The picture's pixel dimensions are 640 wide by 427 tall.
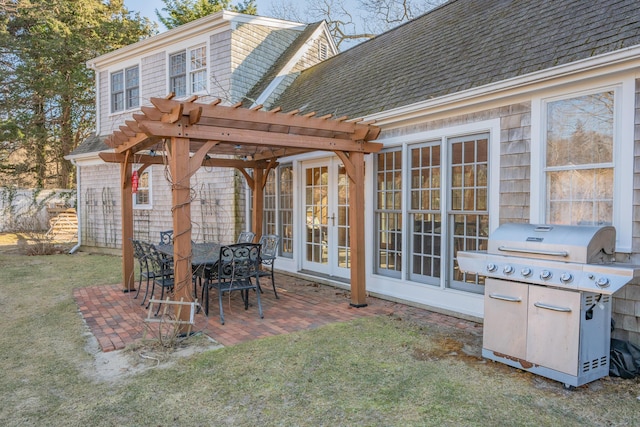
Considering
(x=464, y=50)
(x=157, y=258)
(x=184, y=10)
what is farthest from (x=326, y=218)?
(x=184, y=10)

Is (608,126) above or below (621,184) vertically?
above

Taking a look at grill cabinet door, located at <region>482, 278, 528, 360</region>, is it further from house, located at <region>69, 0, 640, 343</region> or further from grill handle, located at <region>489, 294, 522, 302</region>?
house, located at <region>69, 0, 640, 343</region>

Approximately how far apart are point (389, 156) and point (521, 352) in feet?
11.5

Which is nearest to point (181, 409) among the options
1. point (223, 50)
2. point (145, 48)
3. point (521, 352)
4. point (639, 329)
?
point (521, 352)

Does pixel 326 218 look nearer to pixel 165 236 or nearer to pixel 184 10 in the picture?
pixel 165 236

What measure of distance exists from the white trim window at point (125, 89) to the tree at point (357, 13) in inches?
421

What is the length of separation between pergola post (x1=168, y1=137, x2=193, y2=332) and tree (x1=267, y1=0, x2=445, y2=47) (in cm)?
1655

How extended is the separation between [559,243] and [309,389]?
240cm

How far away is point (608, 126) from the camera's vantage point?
13.1ft

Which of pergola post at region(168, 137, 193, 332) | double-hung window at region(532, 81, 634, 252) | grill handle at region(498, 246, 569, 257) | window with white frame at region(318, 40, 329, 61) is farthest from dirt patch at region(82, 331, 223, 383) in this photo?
window with white frame at region(318, 40, 329, 61)

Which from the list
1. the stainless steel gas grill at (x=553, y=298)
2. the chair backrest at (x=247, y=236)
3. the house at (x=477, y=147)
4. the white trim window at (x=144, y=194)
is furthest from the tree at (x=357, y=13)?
the stainless steel gas grill at (x=553, y=298)

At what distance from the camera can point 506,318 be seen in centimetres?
374

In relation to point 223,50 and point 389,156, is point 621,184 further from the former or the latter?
point 223,50

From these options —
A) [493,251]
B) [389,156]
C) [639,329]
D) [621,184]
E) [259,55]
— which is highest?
[259,55]
